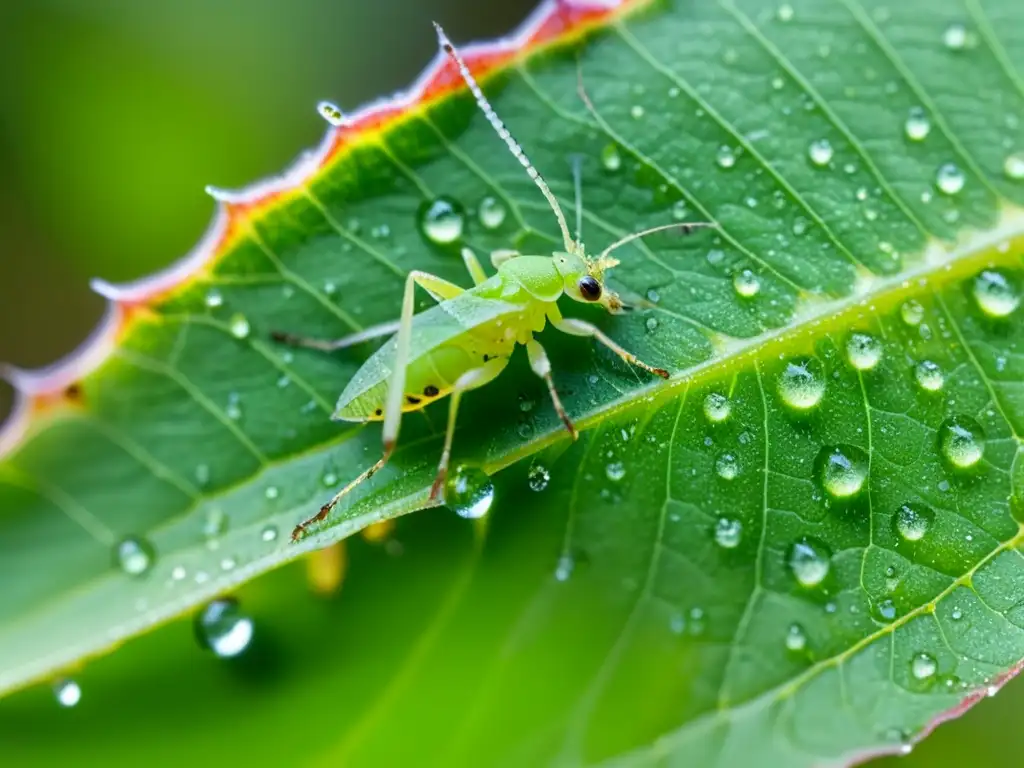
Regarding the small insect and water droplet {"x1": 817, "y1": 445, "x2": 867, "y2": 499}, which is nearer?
water droplet {"x1": 817, "y1": 445, "x2": 867, "y2": 499}

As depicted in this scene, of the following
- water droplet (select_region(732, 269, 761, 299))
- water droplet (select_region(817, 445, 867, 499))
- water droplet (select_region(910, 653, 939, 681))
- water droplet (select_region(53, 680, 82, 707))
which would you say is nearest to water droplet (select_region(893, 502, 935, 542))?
water droplet (select_region(817, 445, 867, 499))

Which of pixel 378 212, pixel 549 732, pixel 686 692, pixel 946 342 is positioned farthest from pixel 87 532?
pixel 946 342

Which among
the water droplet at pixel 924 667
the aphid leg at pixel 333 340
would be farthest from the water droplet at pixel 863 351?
the aphid leg at pixel 333 340

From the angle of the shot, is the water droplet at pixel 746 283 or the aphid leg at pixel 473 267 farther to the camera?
the aphid leg at pixel 473 267

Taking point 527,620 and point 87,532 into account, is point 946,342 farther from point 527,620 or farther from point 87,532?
point 87,532

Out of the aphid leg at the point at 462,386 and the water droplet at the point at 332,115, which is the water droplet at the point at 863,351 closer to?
the aphid leg at the point at 462,386

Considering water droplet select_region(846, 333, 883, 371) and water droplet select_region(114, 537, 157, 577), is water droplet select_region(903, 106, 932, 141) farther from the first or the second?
water droplet select_region(114, 537, 157, 577)
